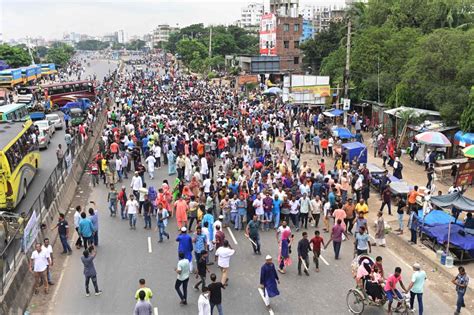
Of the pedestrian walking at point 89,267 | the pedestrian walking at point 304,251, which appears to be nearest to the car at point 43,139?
the pedestrian walking at point 89,267

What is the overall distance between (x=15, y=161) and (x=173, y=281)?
9017 mm

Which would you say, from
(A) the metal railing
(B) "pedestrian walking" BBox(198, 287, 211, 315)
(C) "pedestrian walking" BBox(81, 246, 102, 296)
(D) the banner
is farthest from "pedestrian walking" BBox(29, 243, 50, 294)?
(D) the banner

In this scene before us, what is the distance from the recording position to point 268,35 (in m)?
75.2

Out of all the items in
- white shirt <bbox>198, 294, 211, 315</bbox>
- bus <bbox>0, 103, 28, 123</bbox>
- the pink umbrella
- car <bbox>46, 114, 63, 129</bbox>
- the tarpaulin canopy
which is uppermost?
bus <bbox>0, 103, 28, 123</bbox>

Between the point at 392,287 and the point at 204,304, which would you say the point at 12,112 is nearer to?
the point at 204,304

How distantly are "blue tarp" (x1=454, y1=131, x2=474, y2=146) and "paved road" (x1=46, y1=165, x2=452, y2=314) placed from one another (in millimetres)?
11145

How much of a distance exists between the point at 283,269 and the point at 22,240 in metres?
6.88

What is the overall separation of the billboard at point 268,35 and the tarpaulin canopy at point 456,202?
59887mm

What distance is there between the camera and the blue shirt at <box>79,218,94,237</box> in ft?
46.9

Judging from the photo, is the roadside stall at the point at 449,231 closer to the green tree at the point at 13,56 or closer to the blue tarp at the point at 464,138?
the blue tarp at the point at 464,138

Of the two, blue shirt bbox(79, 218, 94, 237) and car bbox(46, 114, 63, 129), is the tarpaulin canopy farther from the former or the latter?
car bbox(46, 114, 63, 129)

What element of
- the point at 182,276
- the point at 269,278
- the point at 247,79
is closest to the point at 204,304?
the point at 182,276

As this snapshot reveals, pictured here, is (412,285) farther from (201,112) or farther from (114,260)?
(201,112)

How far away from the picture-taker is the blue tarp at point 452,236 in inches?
548
